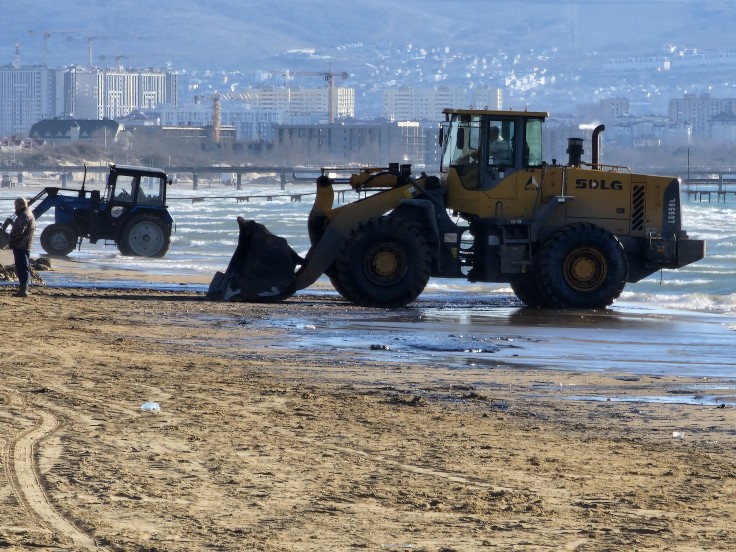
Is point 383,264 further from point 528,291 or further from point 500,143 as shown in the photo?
point 528,291

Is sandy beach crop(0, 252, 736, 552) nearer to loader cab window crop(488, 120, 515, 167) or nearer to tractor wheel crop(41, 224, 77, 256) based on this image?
loader cab window crop(488, 120, 515, 167)

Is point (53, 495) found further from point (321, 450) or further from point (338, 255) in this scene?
point (338, 255)

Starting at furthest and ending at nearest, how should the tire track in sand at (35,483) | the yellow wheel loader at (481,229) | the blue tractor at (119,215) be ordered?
the blue tractor at (119,215) → the yellow wheel loader at (481,229) → the tire track in sand at (35,483)

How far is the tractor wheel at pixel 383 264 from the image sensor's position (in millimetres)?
17578

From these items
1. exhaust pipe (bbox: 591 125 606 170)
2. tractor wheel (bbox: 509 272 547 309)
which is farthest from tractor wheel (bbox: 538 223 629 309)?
exhaust pipe (bbox: 591 125 606 170)

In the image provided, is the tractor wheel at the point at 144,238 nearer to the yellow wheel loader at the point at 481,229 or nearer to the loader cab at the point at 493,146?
the yellow wheel loader at the point at 481,229

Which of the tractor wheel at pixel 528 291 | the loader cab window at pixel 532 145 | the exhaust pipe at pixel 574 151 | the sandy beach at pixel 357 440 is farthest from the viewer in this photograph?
the exhaust pipe at pixel 574 151

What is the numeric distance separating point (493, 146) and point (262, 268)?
329cm

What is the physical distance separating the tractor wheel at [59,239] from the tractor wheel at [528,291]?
44.5 ft

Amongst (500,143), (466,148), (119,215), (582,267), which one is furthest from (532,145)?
(119,215)

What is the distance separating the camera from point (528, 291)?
19.0 m

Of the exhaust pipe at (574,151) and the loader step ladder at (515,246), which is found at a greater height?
the exhaust pipe at (574,151)

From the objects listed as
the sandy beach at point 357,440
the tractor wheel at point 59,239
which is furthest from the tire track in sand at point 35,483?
the tractor wheel at point 59,239

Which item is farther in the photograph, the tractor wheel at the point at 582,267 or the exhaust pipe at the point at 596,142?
the exhaust pipe at the point at 596,142
